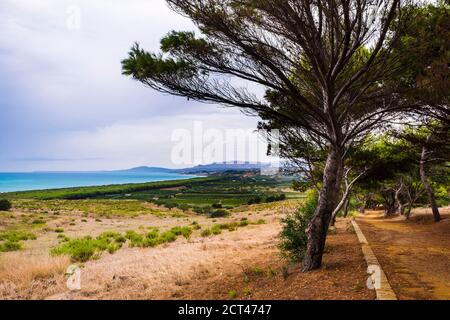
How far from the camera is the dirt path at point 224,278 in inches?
251

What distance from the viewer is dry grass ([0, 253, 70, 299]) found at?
8.38 meters

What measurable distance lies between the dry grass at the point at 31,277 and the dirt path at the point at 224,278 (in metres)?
0.74

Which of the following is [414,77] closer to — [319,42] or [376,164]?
[319,42]

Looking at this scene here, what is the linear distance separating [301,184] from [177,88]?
13.9 metres

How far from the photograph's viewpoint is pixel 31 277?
9719mm

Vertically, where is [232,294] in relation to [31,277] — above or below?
above

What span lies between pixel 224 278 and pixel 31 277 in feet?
18.8

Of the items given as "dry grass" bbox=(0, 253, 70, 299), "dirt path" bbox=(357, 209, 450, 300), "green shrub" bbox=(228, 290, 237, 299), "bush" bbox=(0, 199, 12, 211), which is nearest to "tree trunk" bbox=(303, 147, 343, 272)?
"dirt path" bbox=(357, 209, 450, 300)

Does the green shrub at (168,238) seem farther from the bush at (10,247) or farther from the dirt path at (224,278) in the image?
the bush at (10,247)

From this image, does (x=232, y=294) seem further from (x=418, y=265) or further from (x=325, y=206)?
(x=418, y=265)

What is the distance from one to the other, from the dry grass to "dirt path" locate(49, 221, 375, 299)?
74 cm

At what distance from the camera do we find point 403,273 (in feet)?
22.6

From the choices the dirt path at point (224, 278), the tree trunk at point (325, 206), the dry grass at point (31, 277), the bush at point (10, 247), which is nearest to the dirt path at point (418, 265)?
the dirt path at point (224, 278)

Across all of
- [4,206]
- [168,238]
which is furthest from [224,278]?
[4,206]
